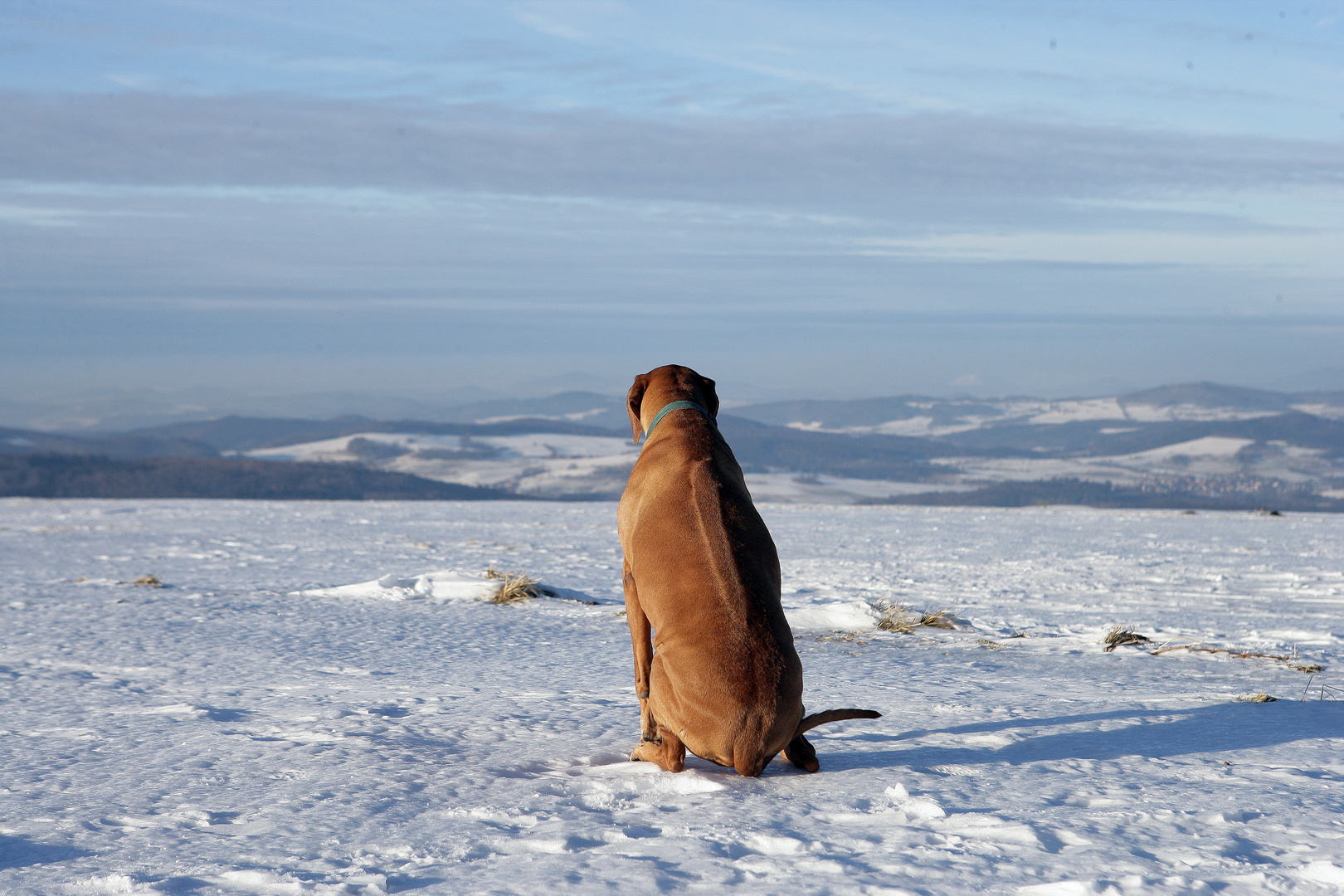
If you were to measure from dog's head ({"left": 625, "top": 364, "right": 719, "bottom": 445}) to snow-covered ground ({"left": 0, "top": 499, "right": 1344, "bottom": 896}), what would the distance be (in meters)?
1.56

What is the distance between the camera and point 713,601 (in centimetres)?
364

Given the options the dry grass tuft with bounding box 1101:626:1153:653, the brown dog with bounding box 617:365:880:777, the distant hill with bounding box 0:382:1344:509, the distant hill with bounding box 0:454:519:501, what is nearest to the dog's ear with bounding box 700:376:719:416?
the brown dog with bounding box 617:365:880:777

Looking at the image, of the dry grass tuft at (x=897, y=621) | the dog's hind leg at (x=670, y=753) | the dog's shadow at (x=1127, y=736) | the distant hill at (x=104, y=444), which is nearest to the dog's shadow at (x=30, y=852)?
the dog's hind leg at (x=670, y=753)

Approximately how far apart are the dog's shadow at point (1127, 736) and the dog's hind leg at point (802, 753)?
0.12 meters

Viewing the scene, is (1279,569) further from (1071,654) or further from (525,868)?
(525,868)

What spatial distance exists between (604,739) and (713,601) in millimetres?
1030

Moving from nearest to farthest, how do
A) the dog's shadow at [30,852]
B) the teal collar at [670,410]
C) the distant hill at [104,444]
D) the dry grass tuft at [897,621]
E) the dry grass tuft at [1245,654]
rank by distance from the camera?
1. the dog's shadow at [30,852]
2. the teal collar at [670,410]
3. the dry grass tuft at [1245,654]
4. the dry grass tuft at [897,621]
5. the distant hill at [104,444]

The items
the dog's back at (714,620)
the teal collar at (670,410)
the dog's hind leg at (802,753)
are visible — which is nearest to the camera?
the dog's back at (714,620)

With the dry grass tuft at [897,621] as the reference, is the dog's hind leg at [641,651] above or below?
above

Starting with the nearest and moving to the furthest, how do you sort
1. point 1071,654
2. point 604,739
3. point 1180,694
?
point 604,739, point 1180,694, point 1071,654

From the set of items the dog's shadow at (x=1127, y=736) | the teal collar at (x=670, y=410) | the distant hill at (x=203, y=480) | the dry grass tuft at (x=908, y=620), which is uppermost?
the teal collar at (x=670, y=410)

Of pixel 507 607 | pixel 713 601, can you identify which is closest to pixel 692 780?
pixel 713 601

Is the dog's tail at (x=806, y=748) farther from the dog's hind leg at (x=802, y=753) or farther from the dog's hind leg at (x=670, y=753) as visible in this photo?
the dog's hind leg at (x=670, y=753)

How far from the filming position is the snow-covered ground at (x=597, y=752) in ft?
8.86
